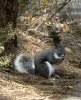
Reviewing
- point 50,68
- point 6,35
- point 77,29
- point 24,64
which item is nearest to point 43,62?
point 50,68

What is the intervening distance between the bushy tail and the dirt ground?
11cm

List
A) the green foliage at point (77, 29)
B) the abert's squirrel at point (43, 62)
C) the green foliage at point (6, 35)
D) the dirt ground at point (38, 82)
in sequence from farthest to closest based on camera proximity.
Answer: the green foliage at point (77, 29) < the abert's squirrel at point (43, 62) < the dirt ground at point (38, 82) < the green foliage at point (6, 35)

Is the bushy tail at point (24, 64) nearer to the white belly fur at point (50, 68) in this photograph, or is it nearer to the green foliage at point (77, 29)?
the white belly fur at point (50, 68)

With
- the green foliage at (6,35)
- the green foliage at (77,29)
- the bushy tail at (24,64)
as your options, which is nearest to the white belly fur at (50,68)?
the bushy tail at (24,64)

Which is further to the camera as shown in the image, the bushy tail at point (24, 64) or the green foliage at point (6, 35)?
the bushy tail at point (24, 64)

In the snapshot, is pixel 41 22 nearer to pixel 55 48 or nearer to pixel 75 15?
pixel 75 15

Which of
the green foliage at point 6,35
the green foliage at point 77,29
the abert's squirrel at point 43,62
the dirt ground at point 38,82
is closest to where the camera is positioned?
the green foliage at point 6,35

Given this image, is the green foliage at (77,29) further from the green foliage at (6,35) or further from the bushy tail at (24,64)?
the green foliage at (6,35)

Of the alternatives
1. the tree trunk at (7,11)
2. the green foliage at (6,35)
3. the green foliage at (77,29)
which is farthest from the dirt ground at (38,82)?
the green foliage at (77,29)

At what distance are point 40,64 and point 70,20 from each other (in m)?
4.99

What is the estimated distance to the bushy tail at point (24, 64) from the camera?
21.7 ft

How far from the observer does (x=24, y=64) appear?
6738mm

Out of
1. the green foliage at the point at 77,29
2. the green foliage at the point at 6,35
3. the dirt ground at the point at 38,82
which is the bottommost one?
the dirt ground at the point at 38,82

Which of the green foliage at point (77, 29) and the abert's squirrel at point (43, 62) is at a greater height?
the green foliage at point (77, 29)
